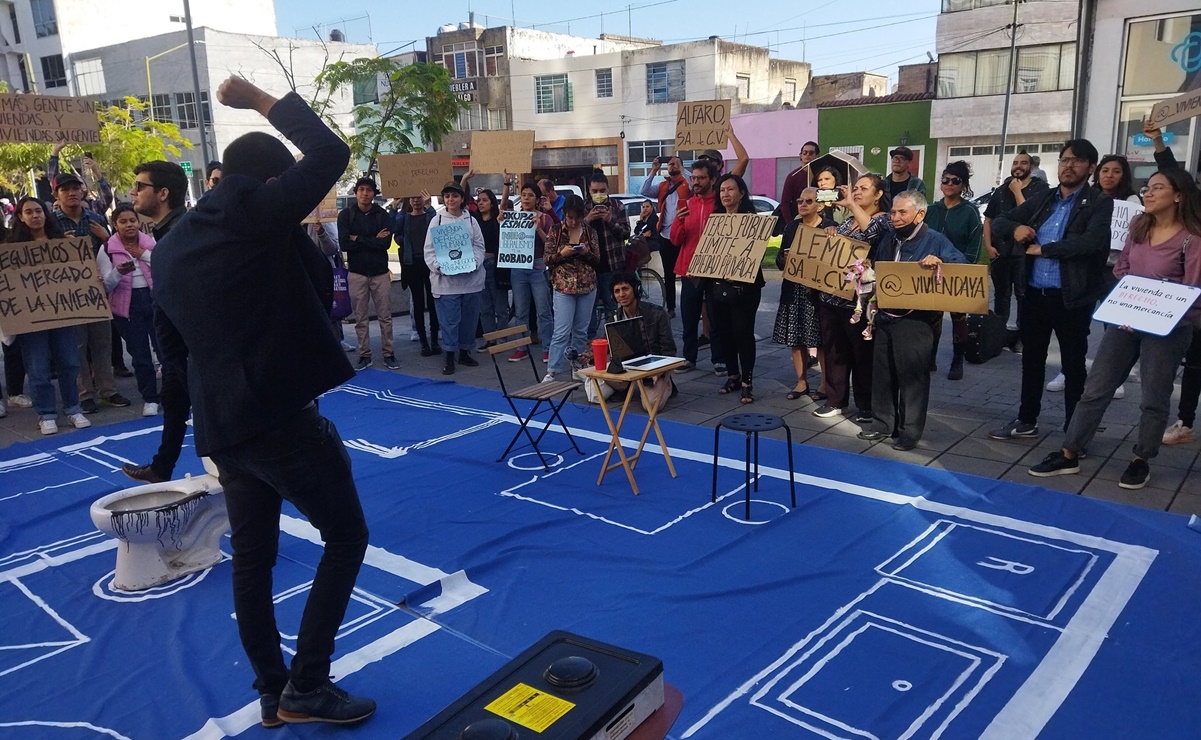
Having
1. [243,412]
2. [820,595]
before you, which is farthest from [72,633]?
[820,595]

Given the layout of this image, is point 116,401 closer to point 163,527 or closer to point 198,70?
point 163,527

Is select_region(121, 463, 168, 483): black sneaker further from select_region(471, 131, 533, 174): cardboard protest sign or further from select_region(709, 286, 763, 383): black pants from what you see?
select_region(471, 131, 533, 174): cardboard protest sign

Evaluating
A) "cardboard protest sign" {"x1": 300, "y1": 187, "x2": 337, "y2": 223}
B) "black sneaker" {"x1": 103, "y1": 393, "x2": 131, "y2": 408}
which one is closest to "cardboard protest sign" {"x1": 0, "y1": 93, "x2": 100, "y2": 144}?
"cardboard protest sign" {"x1": 300, "y1": 187, "x2": 337, "y2": 223}

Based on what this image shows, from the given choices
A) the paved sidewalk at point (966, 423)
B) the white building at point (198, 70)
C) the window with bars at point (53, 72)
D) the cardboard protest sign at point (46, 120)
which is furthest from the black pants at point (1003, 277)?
the window with bars at point (53, 72)

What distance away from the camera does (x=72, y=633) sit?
380cm

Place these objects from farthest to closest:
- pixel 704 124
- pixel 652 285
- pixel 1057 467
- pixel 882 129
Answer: pixel 882 129 → pixel 652 285 → pixel 704 124 → pixel 1057 467

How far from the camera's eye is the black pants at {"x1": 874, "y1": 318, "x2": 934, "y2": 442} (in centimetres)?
556

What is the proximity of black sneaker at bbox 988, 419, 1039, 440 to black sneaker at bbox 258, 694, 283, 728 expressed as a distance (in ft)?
16.0

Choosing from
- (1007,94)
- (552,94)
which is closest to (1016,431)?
(1007,94)

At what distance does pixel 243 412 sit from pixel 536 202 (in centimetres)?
661

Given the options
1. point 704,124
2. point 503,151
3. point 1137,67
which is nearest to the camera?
point 704,124

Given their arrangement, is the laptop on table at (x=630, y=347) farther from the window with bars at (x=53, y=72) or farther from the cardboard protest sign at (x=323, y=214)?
the window with bars at (x=53, y=72)

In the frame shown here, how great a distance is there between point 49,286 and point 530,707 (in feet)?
22.7

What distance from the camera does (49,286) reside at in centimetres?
691
